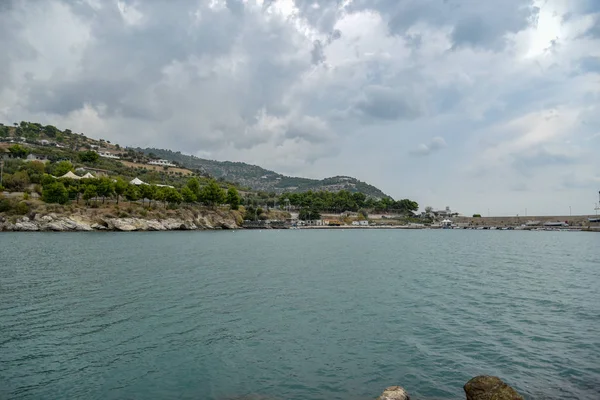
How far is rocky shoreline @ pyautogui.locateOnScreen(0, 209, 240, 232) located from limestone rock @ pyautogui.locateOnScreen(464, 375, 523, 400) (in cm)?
9773

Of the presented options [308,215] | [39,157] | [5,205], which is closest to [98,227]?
[5,205]

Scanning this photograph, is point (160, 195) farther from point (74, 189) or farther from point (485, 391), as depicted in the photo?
point (485, 391)

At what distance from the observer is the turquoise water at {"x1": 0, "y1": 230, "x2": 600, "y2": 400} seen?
12656 millimetres

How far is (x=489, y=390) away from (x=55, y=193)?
105474 millimetres

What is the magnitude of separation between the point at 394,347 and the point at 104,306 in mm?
15086

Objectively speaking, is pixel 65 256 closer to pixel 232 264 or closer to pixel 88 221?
pixel 232 264

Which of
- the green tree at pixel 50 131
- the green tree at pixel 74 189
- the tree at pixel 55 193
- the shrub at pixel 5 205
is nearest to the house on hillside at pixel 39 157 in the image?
the green tree at pixel 74 189

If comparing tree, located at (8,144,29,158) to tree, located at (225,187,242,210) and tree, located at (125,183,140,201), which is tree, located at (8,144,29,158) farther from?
tree, located at (225,187,242,210)

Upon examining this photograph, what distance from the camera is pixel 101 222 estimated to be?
98.4 meters

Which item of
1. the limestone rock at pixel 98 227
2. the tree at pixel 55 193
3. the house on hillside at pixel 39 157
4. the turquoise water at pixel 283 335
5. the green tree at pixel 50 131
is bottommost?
the turquoise water at pixel 283 335

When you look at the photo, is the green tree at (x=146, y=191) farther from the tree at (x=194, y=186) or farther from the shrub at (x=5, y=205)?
the shrub at (x=5, y=205)

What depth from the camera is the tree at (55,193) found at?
312 feet

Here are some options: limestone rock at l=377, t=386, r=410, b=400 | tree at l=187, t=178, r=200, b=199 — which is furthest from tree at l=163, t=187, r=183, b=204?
limestone rock at l=377, t=386, r=410, b=400

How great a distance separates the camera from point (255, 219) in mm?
160375
